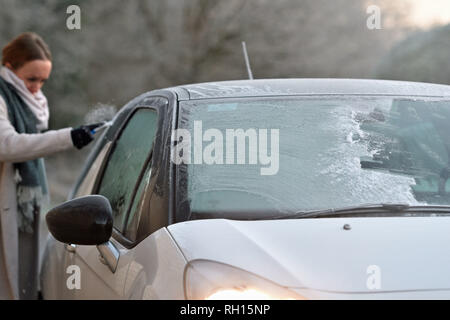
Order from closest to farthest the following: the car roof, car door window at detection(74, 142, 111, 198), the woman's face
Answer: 1. the car roof
2. car door window at detection(74, 142, 111, 198)
3. the woman's face

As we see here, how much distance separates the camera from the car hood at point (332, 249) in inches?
84.7

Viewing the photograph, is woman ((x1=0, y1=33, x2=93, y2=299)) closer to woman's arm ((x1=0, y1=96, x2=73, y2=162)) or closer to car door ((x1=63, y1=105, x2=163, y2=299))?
woman's arm ((x1=0, y1=96, x2=73, y2=162))

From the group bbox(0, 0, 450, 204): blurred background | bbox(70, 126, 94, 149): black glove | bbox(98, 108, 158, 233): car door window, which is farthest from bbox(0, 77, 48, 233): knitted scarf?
bbox(0, 0, 450, 204): blurred background

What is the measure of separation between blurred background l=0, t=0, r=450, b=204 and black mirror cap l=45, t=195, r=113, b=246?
14.7 m

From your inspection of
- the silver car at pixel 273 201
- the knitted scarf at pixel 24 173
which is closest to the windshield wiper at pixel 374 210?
the silver car at pixel 273 201

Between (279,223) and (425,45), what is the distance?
37.5 feet

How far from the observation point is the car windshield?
2785mm

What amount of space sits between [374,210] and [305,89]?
31.3 inches

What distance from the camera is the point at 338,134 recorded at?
3.04 m

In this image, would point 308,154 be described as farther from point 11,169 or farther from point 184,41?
point 184,41

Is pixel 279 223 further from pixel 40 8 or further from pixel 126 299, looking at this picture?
pixel 40 8

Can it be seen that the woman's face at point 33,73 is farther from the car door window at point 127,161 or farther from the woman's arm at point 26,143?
the car door window at point 127,161

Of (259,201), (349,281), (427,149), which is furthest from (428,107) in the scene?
(349,281)
